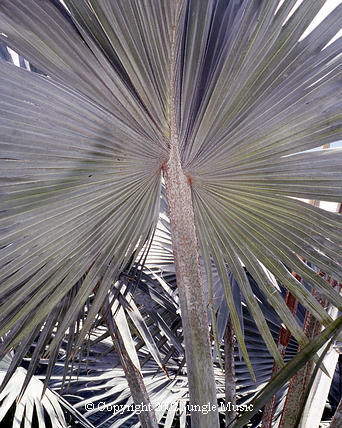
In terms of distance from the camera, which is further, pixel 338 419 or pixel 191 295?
pixel 191 295

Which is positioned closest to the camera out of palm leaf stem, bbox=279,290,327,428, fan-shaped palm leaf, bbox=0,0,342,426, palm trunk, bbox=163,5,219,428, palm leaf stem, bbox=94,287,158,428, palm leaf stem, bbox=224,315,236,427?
fan-shaped palm leaf, bbox=0,0,342,426

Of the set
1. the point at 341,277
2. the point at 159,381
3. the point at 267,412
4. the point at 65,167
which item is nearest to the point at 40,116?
the point at 65,167

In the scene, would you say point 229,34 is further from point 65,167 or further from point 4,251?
point 4,251

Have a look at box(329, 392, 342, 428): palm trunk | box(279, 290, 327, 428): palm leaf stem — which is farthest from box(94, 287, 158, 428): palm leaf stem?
box(329, 392, 342, 428): palm trunk

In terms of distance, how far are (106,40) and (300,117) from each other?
0.46 m

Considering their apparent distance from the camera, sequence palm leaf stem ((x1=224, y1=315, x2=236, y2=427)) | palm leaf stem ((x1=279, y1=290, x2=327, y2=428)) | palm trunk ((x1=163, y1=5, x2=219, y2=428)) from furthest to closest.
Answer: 1. palm leaf stem ((x1=224, y1=315, x2=236, y2=427))
2. palm leaf stem ((x1=279, y1=290, x2=327, y2=428))
3. palm trunk ((x1=163, y1=5, x2=219, y2=428))

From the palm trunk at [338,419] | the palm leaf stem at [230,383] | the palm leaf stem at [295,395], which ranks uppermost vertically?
the palm trunk at [338,419]

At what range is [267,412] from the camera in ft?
5.79

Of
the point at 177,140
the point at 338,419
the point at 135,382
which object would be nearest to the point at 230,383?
the point at 135,382

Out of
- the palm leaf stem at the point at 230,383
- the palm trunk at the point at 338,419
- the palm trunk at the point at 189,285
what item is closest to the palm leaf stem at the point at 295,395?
the palm trunk at the point at 338,419

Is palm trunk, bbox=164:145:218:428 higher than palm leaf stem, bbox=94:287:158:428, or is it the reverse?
palm trunk, bbox=164:145:218:428

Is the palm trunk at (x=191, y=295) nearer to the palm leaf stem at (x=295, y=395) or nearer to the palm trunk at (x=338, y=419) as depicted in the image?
the palm trunk at (x=338, y=419)

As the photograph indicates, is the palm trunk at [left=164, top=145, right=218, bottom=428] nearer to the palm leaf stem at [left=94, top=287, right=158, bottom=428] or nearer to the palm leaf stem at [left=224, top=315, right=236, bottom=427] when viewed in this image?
the palm leaf stem at [left=94, top=287, right=158, bottom=428]

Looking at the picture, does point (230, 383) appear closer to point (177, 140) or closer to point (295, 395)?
point (295, 395)
